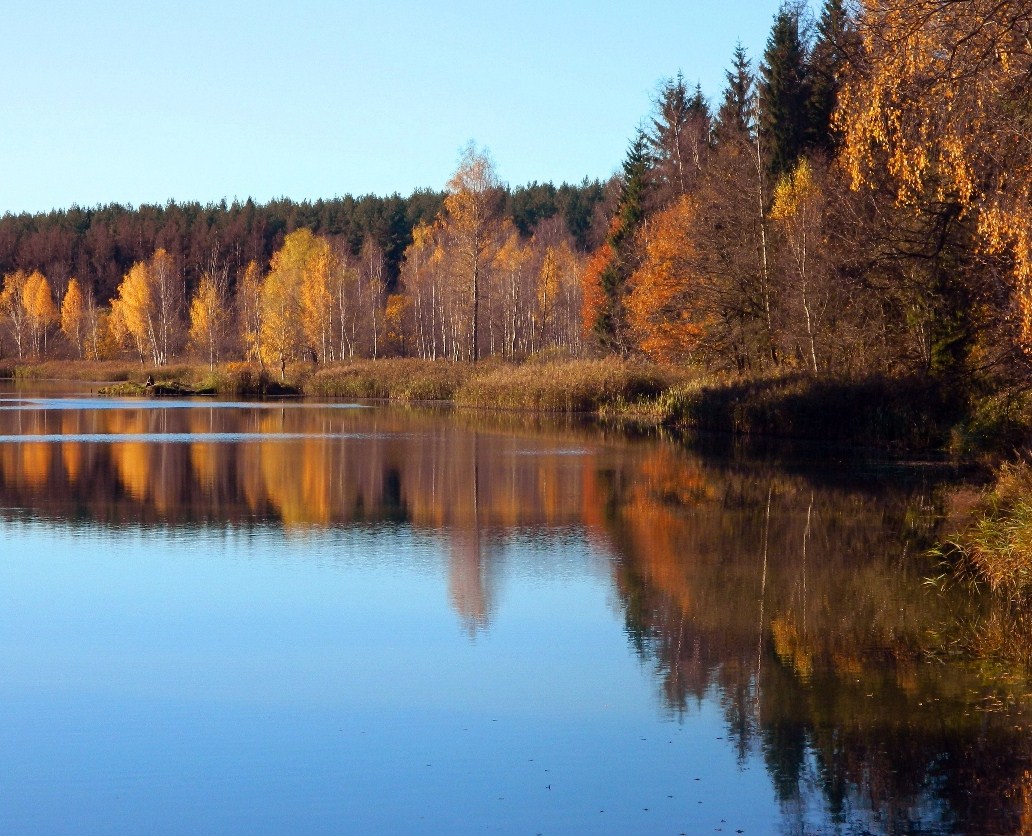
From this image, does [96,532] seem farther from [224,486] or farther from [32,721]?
[32,721]

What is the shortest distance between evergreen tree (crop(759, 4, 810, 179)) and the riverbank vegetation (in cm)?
9

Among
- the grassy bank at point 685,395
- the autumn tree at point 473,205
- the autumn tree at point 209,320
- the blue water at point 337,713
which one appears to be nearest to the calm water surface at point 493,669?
the blue water at point 337,713

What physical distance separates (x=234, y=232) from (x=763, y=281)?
91.1 m

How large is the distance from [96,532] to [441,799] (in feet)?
35.7

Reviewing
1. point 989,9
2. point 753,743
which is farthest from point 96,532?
point 989,9

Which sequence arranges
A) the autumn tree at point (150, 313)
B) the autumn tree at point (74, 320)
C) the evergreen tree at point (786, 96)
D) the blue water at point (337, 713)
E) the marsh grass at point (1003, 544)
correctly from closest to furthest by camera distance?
the blue water at point (337, 713), the marsh grass at point (1003, 544), the evergreen tree at point (786, 96), the autumn tree at point (150, 313), the autumn tree at point (74, 320)

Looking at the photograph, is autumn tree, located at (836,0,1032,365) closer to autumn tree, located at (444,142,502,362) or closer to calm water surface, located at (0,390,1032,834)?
calm water surface, located at (0,390,1032,834)

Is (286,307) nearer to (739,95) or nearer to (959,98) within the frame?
(739,95)

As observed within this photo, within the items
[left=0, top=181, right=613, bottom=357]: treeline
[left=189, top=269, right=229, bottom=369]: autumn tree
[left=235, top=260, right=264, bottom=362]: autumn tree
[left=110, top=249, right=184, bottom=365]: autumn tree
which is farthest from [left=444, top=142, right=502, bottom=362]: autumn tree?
[left=0, top=181, right=613, bottom=357]: treeline

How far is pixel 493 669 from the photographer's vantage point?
31.8 feet

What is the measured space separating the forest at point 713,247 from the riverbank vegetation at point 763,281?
0.08 metres

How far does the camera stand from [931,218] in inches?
902

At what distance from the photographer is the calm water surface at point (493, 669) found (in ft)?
22.7

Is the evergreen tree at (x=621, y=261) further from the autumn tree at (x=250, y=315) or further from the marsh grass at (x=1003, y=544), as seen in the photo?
the marsh grass at (x=1003, y=544)
